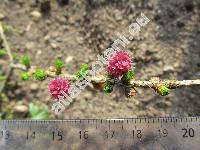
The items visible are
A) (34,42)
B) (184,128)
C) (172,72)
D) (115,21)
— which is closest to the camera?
(184,128)

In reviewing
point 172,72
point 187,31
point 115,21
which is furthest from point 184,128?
point 115,21

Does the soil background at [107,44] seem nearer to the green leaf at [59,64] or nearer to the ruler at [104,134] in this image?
the ruler at [104,134]

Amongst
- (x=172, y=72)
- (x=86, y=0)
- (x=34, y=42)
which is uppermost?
(x=86, y=0)

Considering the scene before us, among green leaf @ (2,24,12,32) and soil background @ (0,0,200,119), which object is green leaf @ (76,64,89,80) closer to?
soil background @ (0,0,200,119)

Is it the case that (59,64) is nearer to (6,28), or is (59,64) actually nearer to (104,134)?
(104,134)

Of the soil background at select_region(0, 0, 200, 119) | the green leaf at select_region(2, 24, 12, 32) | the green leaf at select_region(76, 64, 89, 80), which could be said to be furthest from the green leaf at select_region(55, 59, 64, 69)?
the green leaf at select_region(2, 24, 12, 32)

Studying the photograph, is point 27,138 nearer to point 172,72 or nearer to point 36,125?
point 36,125
